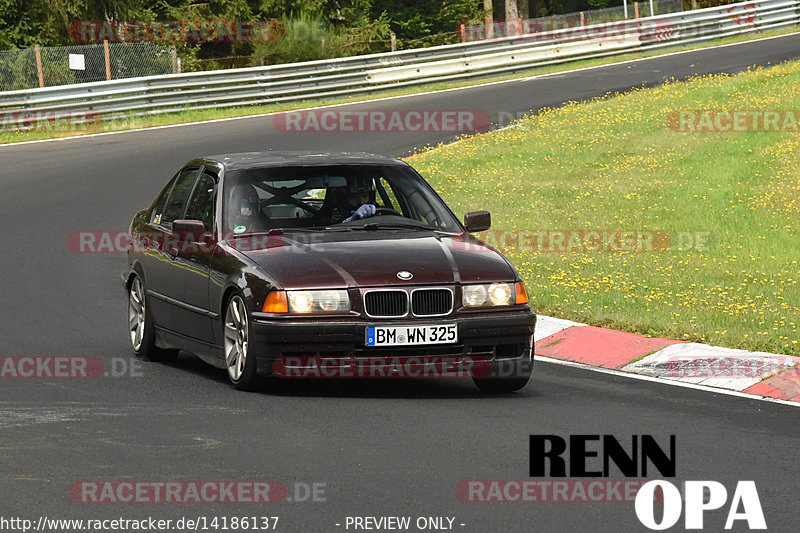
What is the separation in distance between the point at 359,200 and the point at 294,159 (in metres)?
0.57

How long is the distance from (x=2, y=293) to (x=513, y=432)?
7632 millimetres

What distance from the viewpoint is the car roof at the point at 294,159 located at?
33.2 feet

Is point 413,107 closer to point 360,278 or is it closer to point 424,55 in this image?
point 424,55

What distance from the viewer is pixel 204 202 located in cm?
1034

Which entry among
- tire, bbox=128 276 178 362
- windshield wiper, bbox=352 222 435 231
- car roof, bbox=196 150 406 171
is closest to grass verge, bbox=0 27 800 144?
tire, bbox=128 276 178 362

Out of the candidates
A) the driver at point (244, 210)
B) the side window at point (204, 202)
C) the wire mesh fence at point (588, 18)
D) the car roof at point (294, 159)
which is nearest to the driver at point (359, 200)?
the car roof at point (294, 159)

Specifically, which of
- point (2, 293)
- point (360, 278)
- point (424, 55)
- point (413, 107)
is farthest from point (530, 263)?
point (424, 55)

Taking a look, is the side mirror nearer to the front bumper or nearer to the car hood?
the car hood

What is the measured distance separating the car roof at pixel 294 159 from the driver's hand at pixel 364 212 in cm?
37

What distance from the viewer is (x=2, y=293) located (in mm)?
13906

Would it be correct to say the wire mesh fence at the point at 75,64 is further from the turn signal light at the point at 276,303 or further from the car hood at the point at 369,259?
the turn signal light at the point at 276,303

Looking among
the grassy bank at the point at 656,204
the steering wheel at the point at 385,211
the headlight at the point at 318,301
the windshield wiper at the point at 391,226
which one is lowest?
the grassy bank at the point at 656,204

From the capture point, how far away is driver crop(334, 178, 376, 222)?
9.98 m

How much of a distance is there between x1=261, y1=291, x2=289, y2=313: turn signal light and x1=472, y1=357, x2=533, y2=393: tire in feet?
4.65
